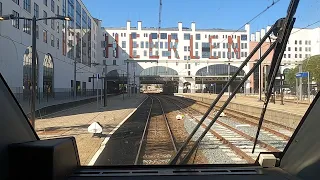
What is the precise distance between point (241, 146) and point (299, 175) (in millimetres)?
7932

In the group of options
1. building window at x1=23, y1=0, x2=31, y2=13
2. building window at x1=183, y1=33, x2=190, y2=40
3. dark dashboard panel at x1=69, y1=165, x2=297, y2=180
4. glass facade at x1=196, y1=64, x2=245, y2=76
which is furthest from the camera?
building window at x1=23, y1=0, x2=31, y2=13

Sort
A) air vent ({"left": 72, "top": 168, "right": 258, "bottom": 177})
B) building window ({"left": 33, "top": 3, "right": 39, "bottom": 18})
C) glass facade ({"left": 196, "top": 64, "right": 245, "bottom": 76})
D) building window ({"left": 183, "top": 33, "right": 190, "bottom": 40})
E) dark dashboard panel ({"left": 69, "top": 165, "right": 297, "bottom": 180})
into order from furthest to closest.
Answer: building window ({"left": 33, "top": 3, "right": 39, "bottom": 18}) < glass facade ({"left": 196, "top": 64, "right": 245, "bottom": 76}) < building window ({"left": 183, "top": 33, "right": 190, "bottom": 40}) < air vent ({"left": 72, "top": 168, "right": 258, "bottom": 177}) < dark dashboard panel ({"left": 69, "top": 165, "right": 297, "bottom": 180})

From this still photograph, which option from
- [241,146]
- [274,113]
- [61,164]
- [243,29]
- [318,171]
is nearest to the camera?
[318,171]

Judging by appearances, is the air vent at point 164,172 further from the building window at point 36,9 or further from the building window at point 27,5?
the building window at point 27,5

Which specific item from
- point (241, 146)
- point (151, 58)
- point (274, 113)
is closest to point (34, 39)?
point (151, 58)

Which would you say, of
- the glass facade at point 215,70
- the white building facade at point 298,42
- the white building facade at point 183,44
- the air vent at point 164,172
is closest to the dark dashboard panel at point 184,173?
the air vent at point 164,172

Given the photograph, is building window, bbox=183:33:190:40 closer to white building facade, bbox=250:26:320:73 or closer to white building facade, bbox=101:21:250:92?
white building facade, bbox=101:21:250:92

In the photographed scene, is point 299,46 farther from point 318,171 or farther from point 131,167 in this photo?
point 131,167

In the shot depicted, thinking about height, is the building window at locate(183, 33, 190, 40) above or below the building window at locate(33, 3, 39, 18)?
below

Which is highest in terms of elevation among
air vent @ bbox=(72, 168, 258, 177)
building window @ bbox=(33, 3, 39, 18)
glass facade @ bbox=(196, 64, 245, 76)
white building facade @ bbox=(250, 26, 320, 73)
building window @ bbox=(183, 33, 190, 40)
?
building window @ bbox=(33, 3, 39, 18)

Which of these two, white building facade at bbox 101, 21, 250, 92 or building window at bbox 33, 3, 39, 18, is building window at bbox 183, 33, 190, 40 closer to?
white building facade at bbox 101, 21, 250, 92

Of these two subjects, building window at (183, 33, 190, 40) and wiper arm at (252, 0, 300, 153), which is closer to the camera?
wiper arm at (252, 0, 300, 153)

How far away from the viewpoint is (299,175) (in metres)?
3.51

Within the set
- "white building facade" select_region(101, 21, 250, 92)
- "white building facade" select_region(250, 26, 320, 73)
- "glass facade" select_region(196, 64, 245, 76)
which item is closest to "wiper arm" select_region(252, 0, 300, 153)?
"white building facade" select_region(250, 26, 320, 73)
